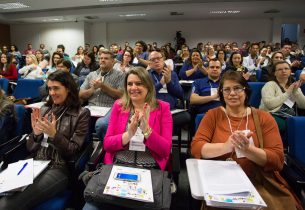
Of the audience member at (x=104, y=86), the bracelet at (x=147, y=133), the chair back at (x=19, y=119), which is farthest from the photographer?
the audience member at (x=104, y=86)

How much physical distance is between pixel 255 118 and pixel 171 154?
1.96ft

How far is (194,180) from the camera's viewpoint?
133 centimetres

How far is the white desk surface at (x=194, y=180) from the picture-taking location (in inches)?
47.2

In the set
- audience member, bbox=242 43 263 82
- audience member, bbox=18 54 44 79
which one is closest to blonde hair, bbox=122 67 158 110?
audience member, bbox=18 54 44 79

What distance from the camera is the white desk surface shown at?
1199 millimetres

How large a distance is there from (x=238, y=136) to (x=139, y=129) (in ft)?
2.07

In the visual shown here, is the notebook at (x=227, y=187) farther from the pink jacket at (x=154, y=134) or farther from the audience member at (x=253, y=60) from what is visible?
the audience member at (x=253, y=60)

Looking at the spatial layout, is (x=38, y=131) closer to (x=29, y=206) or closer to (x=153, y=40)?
(x=29, y=206)

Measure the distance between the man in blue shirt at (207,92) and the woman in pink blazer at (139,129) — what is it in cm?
115

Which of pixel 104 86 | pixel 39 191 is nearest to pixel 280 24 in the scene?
pixel 104 86

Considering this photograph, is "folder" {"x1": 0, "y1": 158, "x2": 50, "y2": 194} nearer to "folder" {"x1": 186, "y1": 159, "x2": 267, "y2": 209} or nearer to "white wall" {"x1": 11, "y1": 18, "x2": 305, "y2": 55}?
"folder" {"x1": 186, "y1": 159, "x2": 267, "y2": 209}

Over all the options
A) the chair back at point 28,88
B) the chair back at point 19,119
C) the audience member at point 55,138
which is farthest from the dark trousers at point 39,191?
the chair back at point 28,88

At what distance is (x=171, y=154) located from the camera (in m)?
1.81

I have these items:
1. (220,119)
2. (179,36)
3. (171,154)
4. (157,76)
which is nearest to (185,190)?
(171,154)
